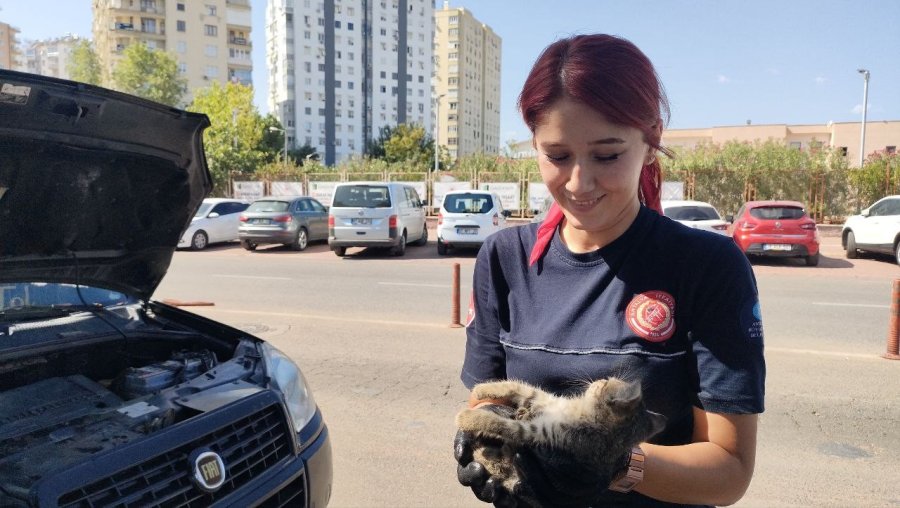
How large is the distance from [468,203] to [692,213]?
5793 mm

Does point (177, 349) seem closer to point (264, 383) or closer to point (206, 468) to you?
point (264, 383)

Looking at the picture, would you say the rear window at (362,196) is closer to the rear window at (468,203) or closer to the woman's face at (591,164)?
the rear window at (468,203)

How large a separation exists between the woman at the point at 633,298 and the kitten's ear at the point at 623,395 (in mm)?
158

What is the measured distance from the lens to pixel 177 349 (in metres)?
3.25

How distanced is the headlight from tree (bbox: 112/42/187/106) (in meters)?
59.0

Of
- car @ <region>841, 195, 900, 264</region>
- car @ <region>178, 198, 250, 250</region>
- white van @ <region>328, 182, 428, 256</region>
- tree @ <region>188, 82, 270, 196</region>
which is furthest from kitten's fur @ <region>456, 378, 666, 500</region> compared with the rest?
tree @ <region>188, 82, 270, 196</region>

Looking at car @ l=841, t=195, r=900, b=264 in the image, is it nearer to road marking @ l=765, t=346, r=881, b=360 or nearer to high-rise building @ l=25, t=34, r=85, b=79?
road marking @ l=765, t=346, r=881, b=360

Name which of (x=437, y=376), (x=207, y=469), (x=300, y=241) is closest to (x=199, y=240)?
(x=300, y=241)

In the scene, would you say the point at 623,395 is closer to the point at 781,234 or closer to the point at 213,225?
the point at 781,234

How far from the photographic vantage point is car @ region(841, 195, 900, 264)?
47.9 ft

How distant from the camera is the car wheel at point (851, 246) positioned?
52.4 ft

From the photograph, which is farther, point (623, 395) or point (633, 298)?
point (633, 298)

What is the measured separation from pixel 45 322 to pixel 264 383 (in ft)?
4.13

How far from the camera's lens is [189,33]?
83.2 metres
